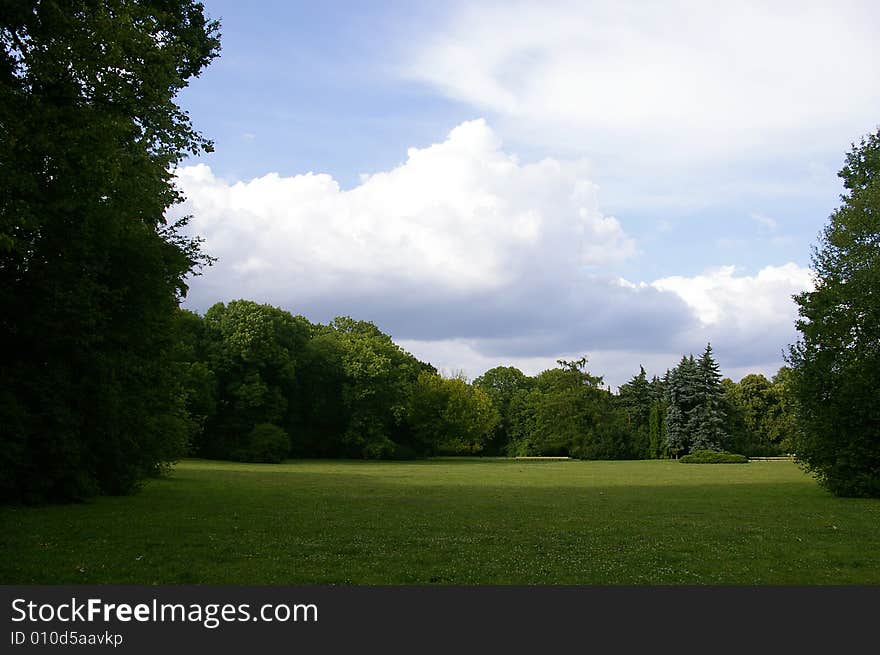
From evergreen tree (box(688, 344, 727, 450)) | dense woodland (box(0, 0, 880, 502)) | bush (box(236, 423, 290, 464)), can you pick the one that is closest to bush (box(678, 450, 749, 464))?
evergreen tree (box(688, 344, 727, 450))

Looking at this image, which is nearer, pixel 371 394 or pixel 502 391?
pixel 371 394

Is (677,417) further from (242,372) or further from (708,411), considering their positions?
(242,372)

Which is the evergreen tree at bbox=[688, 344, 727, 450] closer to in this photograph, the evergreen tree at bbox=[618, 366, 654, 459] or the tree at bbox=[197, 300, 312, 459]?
the evergreen tree at bbox=[618, 366, 654, 459]

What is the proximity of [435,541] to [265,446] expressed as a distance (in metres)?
54.5

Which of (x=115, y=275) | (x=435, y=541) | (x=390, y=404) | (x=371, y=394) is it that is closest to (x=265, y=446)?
(x=371, y=394)

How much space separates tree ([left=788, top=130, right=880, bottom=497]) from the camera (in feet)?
94.8

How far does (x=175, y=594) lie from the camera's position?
1000cm

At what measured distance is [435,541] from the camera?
15.4 m

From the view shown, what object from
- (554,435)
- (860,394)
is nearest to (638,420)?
(554,435)

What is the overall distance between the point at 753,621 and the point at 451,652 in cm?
385

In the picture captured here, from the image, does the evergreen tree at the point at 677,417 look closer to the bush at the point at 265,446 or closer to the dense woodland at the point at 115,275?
the bush at the point at 265,446

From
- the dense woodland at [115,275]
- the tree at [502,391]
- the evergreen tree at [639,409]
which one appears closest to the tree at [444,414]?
the tree at [502,391]

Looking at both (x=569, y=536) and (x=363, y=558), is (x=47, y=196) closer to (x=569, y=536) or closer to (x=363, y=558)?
(x=363, y=558)

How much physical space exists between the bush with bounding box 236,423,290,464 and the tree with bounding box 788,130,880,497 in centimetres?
4707
